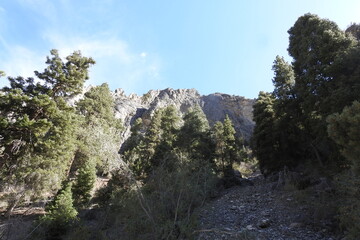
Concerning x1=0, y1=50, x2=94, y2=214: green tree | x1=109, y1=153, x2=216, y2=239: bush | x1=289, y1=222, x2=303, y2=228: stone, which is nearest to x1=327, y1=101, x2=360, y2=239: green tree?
x1=289, y1=222, x2=303, y2=228: stone

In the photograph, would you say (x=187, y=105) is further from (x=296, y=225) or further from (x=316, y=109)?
(x=296, y=225)

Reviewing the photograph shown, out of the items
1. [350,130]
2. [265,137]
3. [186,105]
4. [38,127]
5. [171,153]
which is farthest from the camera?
[186,105]

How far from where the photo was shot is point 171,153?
15805 mm

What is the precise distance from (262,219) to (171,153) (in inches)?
292

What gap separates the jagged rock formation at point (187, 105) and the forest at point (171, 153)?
28668mm

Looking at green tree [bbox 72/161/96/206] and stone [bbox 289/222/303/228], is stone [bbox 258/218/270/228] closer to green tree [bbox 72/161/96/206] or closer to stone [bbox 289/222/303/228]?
stone [bbox 289/222/303/228]

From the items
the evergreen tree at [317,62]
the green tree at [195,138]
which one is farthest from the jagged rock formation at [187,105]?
the evergreen tree at [317,62]

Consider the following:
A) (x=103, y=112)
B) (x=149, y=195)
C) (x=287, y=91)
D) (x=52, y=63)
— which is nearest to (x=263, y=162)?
(x=287, y=91)

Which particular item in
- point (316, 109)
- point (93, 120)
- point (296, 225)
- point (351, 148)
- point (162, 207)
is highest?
point (93, 120)

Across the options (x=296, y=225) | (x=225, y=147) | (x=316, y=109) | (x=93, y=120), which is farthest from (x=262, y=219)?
(x=93, y=120)

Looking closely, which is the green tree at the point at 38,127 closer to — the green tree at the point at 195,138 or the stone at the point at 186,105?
the green tree at the point at 195,138

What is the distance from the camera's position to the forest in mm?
8773

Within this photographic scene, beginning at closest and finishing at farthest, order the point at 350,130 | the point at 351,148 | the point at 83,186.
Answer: the point at 350,130
the point at 351,148
the point at 83,186

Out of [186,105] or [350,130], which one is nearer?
[350,130]
